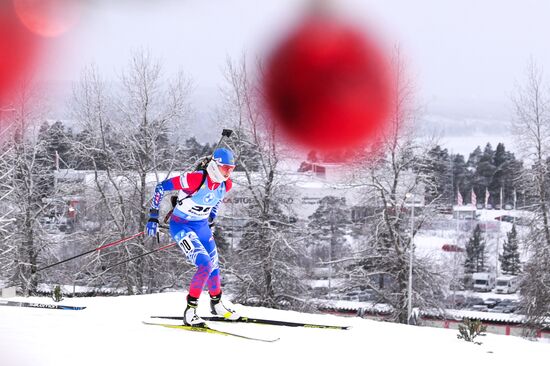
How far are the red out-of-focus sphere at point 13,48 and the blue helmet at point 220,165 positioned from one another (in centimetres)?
396

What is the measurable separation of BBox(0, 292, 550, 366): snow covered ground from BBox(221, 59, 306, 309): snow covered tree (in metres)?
10.6

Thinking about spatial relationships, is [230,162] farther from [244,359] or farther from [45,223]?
[45,223]

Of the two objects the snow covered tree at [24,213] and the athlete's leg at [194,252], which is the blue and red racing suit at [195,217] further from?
the snow covered tree at [24,213]

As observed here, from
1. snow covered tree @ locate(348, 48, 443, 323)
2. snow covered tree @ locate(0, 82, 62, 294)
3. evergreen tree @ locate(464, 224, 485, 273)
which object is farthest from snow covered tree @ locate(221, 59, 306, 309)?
evergreen tree @ locate(464, 224, 485, 273)

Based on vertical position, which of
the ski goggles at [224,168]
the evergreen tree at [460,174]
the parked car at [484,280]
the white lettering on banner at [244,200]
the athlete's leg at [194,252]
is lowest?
the parked car at [484,280]

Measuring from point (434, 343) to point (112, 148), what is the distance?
1635 cm

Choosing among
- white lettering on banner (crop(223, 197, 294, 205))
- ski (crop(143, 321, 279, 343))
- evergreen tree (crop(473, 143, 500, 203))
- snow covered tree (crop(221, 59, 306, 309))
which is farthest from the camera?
evergreen tree (crop(473, 143, 500, 203))

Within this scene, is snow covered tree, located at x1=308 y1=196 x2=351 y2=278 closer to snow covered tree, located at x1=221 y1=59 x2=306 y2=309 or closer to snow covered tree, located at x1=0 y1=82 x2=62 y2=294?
snow covered tree, located at x1=221 y1=59 x2=306 y2=309

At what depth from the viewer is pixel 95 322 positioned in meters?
4.96

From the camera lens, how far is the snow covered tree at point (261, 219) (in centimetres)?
1678

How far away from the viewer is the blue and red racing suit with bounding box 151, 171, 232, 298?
17.2ft

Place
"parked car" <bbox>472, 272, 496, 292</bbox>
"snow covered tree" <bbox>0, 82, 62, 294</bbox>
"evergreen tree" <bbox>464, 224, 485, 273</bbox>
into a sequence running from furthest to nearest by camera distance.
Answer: "evergreen tree" <bbox>464, 224, 485, 273</bbox>
"parked car" <bbox>472, 272, 496, 292</bbox>
"snow covered tree" <bbox>0, 82, 62, 294</bbox>

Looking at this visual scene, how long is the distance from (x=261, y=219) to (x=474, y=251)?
3195cm

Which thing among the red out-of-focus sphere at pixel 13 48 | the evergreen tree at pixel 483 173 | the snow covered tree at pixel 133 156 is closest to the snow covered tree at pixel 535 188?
the snow covered tree at pixel 133 156
